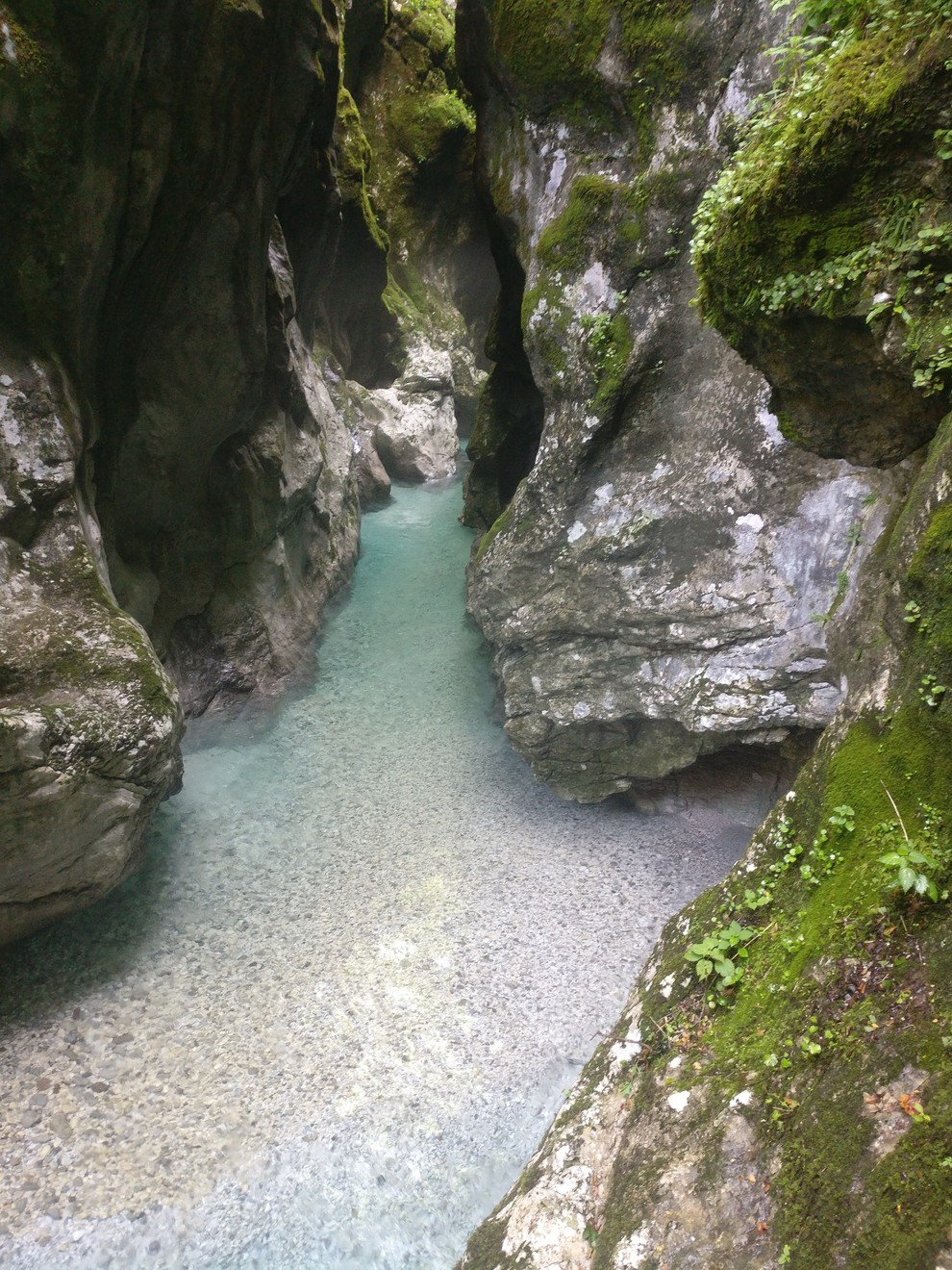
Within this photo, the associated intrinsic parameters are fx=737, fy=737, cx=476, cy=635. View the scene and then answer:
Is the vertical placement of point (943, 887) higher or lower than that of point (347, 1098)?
higher

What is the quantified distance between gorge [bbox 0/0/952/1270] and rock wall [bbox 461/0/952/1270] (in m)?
0.02

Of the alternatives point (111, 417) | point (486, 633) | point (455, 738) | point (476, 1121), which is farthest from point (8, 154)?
point (476, 1121)

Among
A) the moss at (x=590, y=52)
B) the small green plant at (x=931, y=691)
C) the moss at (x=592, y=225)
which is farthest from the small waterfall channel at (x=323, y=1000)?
the moss at (x=590, y=52)

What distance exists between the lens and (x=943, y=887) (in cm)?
280

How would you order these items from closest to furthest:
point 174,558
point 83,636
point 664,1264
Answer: point 664,1264 < point 83,636 < point 174,558

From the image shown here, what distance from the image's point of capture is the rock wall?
2529mm

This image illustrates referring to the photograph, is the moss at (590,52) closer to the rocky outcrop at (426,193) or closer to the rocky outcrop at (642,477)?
the rocky outcrop at (642,477)

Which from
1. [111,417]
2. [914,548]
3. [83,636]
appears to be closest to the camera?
[914,548]

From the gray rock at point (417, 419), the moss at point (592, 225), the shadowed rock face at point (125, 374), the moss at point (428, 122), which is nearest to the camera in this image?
the shadowed rock face at point (125, 374)

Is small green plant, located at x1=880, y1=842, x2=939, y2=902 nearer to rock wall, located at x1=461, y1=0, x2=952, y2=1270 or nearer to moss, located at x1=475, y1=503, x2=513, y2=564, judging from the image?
rock wall, located at x1=461, y1=0, x2=952, y2=1270

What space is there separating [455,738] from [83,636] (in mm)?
4775

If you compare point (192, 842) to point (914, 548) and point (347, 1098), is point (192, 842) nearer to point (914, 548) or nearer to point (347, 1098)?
point (347, 1098)

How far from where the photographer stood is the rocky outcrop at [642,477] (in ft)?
21.9

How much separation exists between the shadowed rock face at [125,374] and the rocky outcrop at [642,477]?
9.60ft
